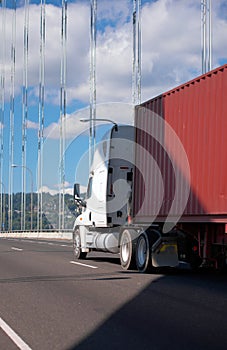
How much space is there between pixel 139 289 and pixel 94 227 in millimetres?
7982

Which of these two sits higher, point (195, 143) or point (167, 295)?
point (195, 143)

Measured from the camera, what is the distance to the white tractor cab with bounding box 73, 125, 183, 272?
15.5m

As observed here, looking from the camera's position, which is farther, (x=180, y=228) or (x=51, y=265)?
(x=51, y=265)

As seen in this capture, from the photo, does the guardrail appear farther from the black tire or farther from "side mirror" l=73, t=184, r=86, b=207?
the black tire

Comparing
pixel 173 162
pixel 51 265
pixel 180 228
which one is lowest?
pixel 51 265

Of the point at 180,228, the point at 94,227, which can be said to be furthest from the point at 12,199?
the point at 180,228

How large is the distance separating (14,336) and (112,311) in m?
2.15

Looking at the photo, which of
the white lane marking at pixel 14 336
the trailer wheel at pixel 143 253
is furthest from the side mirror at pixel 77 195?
the white lane marking at pixel 14 336

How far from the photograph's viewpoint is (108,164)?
60.1 ft

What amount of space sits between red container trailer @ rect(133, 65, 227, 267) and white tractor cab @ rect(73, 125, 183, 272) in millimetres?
548

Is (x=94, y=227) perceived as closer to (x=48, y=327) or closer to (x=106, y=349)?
(x=48, y=327)

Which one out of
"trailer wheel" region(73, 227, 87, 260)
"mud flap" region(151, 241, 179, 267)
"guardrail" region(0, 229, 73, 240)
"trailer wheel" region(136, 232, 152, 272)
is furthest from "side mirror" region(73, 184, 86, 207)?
"guardrail" region(0, 229, 73, 240)

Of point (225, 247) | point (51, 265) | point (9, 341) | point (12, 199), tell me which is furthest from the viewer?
point (12, 199)

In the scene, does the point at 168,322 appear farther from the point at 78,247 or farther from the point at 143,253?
the point at 78,247
